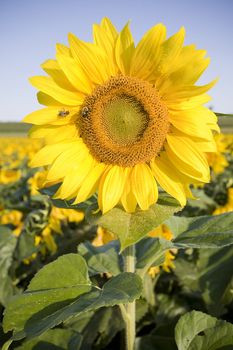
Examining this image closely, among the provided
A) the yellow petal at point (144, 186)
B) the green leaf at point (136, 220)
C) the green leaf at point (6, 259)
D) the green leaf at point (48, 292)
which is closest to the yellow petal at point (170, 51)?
the yellow petal at point (144, 186)

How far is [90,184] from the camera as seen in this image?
1.71 meters

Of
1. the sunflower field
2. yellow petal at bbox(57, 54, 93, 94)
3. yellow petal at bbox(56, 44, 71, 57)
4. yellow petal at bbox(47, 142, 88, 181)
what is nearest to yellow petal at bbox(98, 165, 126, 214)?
the sunflower field

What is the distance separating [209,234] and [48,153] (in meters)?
0.73

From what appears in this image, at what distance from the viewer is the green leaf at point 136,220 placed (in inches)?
59.4

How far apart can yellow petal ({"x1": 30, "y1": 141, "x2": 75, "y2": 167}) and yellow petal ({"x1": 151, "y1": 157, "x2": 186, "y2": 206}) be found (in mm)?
361

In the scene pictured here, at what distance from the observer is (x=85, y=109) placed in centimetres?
174

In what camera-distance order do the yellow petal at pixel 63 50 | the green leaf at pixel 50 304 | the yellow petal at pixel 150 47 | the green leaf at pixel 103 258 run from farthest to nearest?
Result: 1. the green leaf at pixel 103 258
2. the yellow petal at pixel 63 50
3. the yellow petal at pixel 150 47
4. the green leaf at pixel 50 304

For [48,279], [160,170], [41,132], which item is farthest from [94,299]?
[41,132]

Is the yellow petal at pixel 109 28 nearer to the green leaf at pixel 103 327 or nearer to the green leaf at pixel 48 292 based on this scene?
the green leaf at pixel 48 292

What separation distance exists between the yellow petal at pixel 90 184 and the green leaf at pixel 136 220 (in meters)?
0.11

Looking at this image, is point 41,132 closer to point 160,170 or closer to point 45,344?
point 160,170

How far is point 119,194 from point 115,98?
386mm

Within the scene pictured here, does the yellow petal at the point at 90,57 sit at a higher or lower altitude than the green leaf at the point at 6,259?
higher

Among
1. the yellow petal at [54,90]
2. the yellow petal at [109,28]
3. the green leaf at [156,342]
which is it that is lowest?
the green leaf at [156,342]
